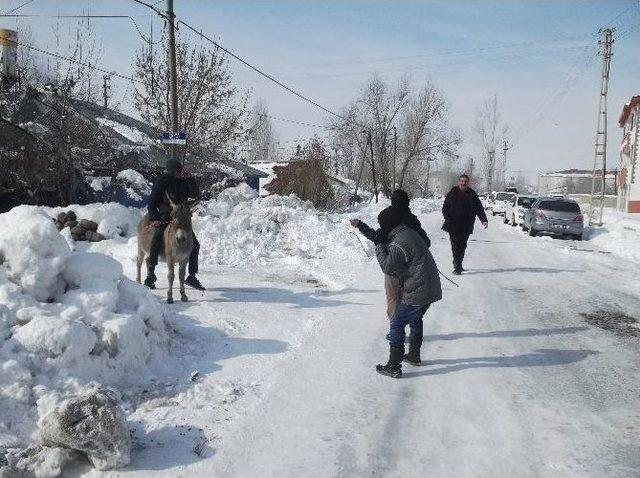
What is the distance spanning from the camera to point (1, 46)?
64.5 feet

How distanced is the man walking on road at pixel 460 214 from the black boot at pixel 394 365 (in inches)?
240

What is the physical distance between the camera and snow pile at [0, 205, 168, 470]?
13.0ft

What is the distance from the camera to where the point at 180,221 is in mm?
7609

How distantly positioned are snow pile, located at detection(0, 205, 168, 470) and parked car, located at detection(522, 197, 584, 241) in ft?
61.7

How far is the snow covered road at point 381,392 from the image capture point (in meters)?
3.73

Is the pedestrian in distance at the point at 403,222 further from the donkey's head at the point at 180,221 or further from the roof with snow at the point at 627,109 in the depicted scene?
the roof with snow at the point at 627,109

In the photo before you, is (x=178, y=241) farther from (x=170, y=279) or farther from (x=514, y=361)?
(x=514, y=361)

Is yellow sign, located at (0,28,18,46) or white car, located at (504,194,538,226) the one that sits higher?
yellow sign, located at (0,28,18,46)

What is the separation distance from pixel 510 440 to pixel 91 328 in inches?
146

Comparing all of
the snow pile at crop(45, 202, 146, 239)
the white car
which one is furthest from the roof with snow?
the snow pile at crop(45, 202, 146, 239)

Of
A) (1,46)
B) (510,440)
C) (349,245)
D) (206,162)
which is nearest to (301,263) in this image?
(349,245)

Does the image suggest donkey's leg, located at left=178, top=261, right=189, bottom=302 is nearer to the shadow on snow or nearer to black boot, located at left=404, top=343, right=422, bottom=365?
black boot, located at left=404, top=343, right=422, bottom=365

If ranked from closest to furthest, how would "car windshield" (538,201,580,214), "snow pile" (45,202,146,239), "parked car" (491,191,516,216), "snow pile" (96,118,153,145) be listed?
1. "snow pile" (45,202,146,239)
2. "car windshield" (538,201,580,214)
3. "snow pile" (96,118,153,145)
4. "parked car" (491,191,516,216)

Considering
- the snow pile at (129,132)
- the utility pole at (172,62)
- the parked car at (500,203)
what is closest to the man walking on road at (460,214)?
the utility pole at (172,62)
